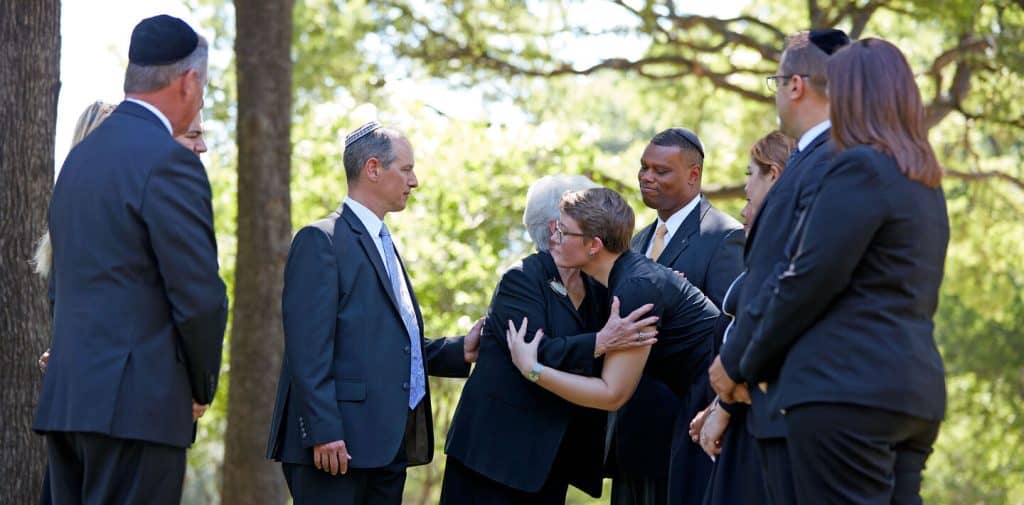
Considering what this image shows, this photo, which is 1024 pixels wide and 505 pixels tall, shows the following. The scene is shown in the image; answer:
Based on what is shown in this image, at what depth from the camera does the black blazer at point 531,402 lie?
5.34m

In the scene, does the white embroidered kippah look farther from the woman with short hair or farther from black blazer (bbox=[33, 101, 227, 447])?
black blazer (bbox=[33, 101, 227, 447])

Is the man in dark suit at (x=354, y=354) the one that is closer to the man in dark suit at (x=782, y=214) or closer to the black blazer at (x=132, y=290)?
the black blazer at (x=132, y=290)

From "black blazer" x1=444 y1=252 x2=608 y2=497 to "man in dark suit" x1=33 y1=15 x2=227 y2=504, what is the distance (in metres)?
1.51

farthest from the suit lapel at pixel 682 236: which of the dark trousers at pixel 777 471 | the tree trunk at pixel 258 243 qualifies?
the tree trunk at pixel 258 243

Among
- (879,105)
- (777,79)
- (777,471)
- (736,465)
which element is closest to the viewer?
(879,105)

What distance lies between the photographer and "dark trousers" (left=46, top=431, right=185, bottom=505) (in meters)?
4.09

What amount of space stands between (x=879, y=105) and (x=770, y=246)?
22.0 inches

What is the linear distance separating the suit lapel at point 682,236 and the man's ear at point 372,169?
1383mm

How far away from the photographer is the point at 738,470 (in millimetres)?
4496

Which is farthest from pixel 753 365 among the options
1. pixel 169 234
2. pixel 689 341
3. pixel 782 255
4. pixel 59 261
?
pixel 59 261

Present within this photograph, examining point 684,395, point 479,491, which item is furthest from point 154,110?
point 684,395

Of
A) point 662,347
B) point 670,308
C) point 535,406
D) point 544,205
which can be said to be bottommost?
point 535,406

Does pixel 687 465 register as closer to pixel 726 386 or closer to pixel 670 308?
pixel 670 308

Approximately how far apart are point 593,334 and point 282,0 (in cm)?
775
